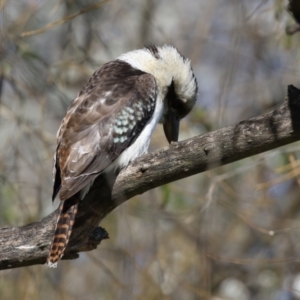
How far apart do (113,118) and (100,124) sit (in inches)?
3.2

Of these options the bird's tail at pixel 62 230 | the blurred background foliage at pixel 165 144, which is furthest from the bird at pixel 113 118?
the blurred background foliage at pixel 165 144

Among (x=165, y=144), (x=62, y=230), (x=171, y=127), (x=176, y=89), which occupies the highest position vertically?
(x=62, y=230)

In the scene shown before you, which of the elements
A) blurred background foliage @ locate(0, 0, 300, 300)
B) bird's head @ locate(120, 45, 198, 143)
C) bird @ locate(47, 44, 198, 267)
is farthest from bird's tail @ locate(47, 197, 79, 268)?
blurred background foliage @ locate(0, 0, 300, 300)

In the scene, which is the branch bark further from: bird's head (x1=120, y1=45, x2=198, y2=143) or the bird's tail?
bird's head (x1=120, y1=45, x2=198, y2=143)

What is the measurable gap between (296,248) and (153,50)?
267 cm

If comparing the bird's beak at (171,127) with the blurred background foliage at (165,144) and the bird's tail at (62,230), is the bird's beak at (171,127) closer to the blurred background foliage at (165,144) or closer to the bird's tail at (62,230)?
the blurred background foliage at (165,144)

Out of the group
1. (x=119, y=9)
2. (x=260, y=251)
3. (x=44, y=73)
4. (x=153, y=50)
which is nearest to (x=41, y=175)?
(x=44, y=73)

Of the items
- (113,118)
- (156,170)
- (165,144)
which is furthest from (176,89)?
(165,144)

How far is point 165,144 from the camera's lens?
5.92 m

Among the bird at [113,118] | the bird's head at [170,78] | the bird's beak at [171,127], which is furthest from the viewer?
the bird's beak at [171,127]

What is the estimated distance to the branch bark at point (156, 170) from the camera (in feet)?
10.4

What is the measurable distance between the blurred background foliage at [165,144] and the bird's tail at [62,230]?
4.89 ft

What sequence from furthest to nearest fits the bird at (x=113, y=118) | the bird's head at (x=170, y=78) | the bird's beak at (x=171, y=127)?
the bird's beak at (x=171, y=127) → the bird's head at (x=170, y=78) → the bird at (x=113, y=118)

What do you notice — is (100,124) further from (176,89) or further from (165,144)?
(165,144)
